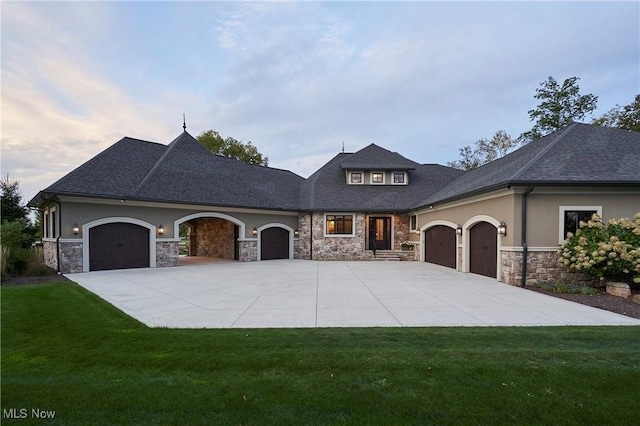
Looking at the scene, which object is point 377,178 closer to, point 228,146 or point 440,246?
point 440,246

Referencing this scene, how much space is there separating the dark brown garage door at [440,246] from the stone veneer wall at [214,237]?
11862mm

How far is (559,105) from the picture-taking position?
25.3 metres

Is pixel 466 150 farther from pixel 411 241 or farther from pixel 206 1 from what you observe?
pixel 206 1

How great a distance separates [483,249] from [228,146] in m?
29.2

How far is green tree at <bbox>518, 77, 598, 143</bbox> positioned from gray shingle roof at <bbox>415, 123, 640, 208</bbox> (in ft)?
51.9

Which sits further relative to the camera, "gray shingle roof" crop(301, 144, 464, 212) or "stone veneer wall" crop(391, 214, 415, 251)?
"stone veneer wall" crop(391, 214, 415, 251)

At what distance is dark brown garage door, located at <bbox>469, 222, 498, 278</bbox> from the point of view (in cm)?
1145

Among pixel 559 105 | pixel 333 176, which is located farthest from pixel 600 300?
pixel 559 105

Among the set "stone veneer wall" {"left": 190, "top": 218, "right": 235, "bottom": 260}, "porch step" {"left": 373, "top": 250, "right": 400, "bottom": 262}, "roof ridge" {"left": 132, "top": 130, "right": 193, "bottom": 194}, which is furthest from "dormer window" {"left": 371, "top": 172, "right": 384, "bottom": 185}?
"roof ridge" {"left": 132, "top": 130, "right": 193, "bottom": 194}

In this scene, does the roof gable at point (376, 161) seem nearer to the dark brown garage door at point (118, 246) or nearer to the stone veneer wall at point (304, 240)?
the stone veneer wall at point (304, 240)

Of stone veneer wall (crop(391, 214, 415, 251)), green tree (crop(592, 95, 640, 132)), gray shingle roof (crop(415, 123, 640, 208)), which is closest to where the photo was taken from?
gray shingle roof (crop(415, 123, 640, 208))

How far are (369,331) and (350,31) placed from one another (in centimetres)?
1499

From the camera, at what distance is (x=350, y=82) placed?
22.3 metres

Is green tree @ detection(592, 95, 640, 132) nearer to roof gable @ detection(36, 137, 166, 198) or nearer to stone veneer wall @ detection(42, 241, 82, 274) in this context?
roof gable @ detection(36, 137, 166, 198)
